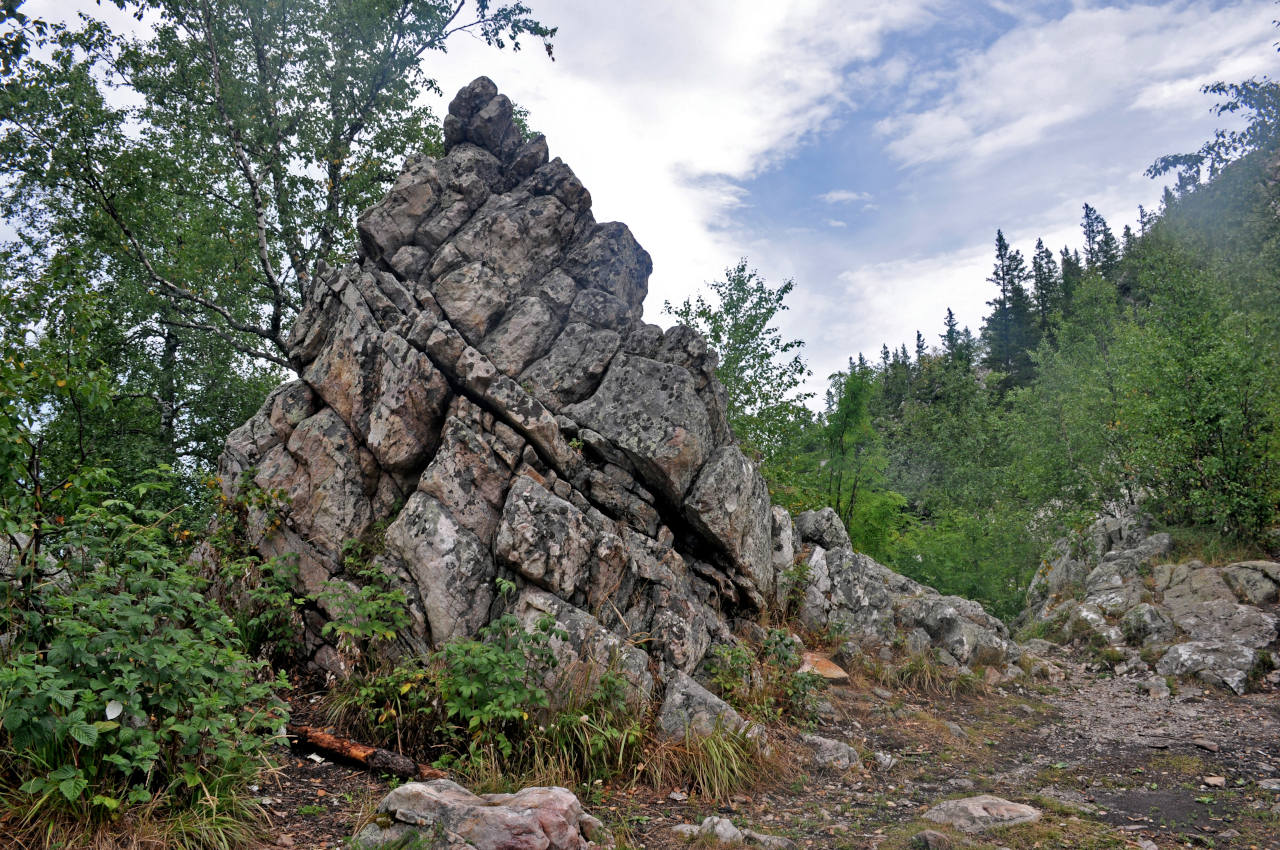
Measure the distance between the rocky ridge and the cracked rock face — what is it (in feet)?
27.1

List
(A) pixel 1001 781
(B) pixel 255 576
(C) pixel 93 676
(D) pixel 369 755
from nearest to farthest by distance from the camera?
(C) pixel 93 676 < (D) pixel 369 755 < (A) pixel 1001 781 < (B) pixel 255 576

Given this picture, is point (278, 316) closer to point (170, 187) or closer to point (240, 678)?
point (170, 187)

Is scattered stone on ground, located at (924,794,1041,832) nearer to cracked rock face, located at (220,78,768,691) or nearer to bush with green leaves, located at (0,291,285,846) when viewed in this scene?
cracked rock face, located at (220,78,768,691)

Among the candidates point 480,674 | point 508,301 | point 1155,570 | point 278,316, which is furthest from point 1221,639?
point 278,316

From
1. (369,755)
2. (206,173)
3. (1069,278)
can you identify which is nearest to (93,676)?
(369,755)

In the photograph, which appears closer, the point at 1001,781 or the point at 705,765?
the point at 705,765

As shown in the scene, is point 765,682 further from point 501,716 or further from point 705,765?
point 501,716

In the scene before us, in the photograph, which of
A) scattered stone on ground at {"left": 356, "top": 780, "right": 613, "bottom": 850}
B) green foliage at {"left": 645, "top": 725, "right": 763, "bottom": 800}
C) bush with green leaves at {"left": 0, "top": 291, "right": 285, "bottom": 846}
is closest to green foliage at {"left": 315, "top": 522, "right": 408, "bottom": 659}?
bush with green leaves at {"left": 0, "top": 291, "right": 285, "bottom": 846}

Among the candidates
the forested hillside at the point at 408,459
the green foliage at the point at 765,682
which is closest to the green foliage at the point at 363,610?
the forested hillside at the point at 408,459

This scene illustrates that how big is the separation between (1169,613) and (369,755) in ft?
53.0

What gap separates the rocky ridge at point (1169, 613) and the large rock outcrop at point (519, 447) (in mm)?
2739

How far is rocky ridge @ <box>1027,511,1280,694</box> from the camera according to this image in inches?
481

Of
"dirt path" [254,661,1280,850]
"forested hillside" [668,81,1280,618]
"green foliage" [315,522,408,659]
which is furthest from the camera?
"forested hillside" [668,81,1280,618]

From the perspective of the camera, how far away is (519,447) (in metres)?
10.2
